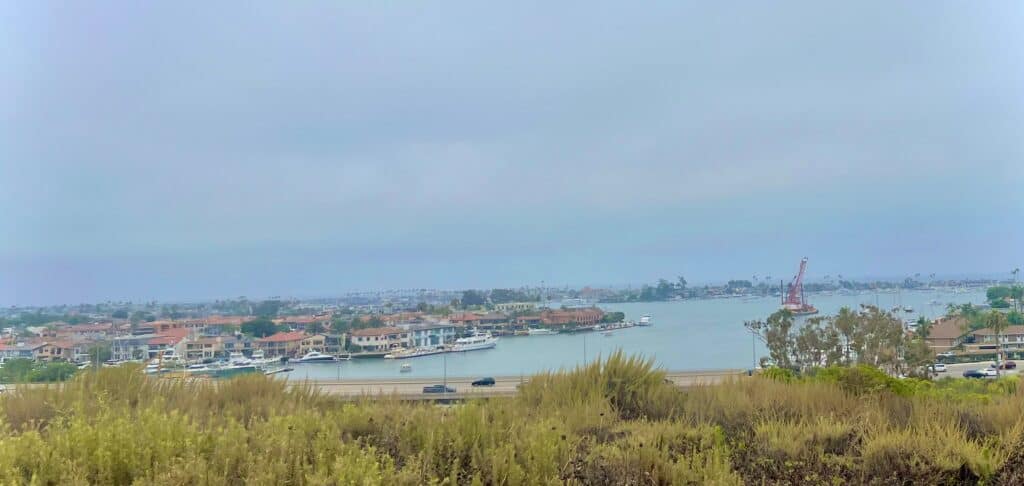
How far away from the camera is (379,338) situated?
1491cm

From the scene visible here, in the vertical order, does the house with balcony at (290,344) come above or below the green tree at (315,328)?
below

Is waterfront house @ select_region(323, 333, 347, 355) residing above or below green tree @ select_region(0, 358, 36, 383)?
below

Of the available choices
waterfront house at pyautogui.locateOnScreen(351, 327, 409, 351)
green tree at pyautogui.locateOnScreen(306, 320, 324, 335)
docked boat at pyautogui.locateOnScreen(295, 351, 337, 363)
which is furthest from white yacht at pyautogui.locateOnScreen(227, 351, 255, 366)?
waterfront house at pyautogui.locateOnScreen(351, 327, 409, 351)

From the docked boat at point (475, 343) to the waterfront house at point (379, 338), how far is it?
1.48 metres

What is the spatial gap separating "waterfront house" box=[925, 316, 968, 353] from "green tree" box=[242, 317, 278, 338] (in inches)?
634

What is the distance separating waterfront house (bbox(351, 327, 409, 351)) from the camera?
1430 cm

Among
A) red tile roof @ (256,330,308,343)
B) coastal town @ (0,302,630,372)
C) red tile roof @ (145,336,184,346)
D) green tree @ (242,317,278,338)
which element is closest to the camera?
coastal town @ (0,302,630,372)

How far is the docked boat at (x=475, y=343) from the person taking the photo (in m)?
16.5

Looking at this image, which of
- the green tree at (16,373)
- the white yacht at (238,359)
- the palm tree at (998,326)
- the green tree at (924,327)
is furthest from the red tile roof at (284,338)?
the palm tree at (998,326)

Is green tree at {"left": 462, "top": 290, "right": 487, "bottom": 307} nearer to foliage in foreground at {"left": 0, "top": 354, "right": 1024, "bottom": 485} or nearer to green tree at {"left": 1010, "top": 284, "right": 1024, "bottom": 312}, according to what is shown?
foliage in foreground at {"left": 0, "top": 354, "right": 1024, "bottom": 485}

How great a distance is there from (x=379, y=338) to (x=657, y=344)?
22.1 feet

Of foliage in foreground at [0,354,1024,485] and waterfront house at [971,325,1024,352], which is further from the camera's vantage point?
waterfront house at [971,325,1024,352]

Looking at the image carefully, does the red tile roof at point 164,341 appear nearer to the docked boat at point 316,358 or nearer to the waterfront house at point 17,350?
the waterfront house at point 17,350

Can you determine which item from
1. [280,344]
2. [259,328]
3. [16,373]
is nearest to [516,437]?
[16,373]
